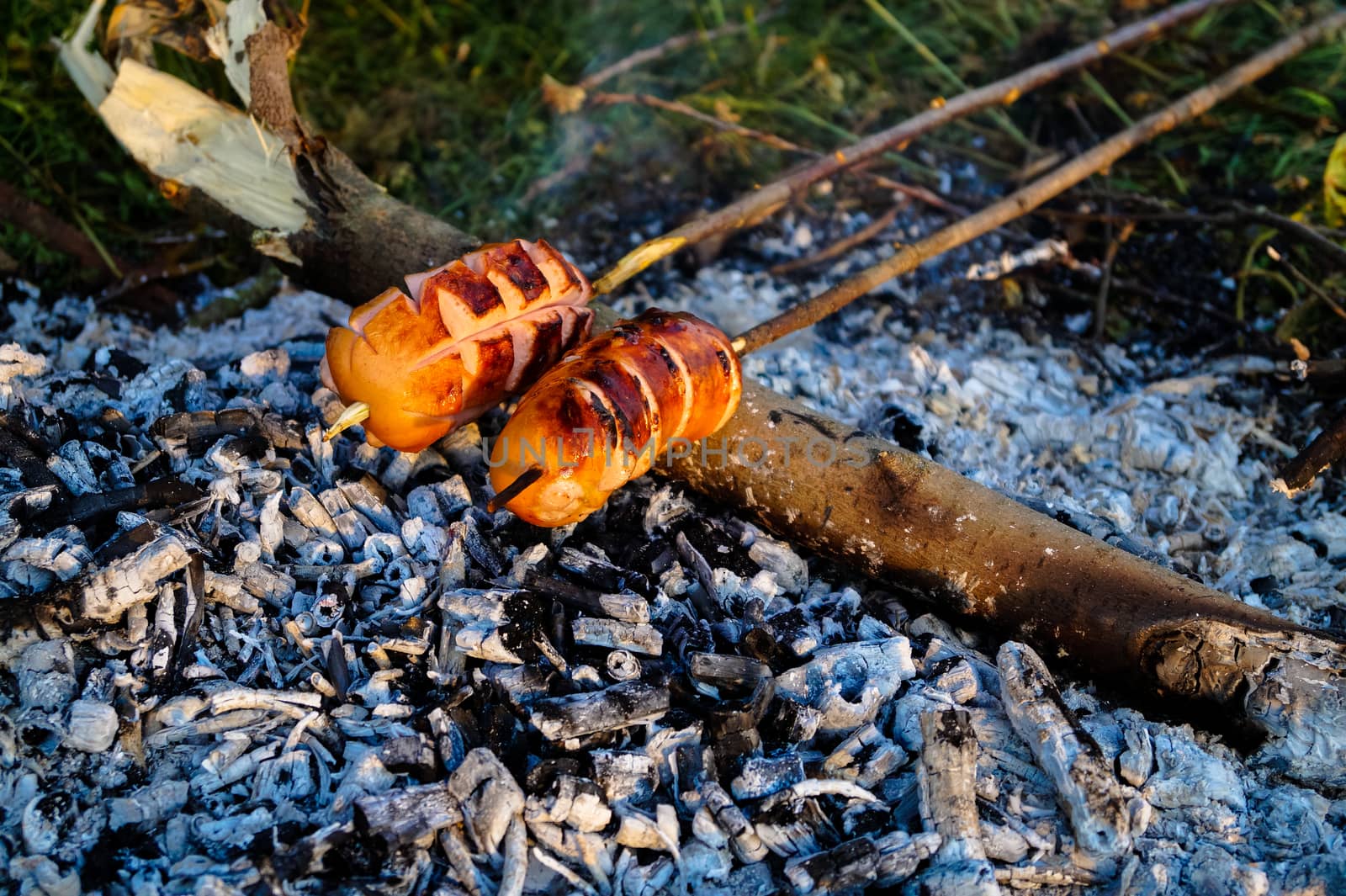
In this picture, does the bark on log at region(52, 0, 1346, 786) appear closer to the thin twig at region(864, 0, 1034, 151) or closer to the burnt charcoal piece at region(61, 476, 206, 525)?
the burnt charcoal piece at region(61, 476, 206, 525)

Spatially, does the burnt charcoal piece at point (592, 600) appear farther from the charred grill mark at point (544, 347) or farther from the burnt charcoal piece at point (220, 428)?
the burnt charcoal piece at point (220, 428)

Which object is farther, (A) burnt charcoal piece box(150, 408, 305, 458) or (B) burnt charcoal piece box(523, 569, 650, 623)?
(A) burnt charcoal piece box(150, 408, 305, 458)

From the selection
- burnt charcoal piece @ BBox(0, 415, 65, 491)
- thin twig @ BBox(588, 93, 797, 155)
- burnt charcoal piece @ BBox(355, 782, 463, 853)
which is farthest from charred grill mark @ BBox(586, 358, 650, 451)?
thin twig @ BBox(588, 93, 797, 155)

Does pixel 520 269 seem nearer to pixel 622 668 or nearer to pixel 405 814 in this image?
pixel 622 668

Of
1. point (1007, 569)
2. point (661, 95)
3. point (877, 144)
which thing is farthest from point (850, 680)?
point (661, 95)

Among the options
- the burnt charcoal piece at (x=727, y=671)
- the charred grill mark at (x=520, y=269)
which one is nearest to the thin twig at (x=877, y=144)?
the charred grill mark at (x=520, y=269)

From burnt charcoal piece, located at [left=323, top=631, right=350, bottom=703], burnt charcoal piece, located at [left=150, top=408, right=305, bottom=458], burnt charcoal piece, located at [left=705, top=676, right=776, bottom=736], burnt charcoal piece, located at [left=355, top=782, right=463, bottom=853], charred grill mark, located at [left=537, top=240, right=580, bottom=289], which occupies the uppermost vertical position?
charred grill mark, located at [left=537, top=240, right=580, bottom=289]
